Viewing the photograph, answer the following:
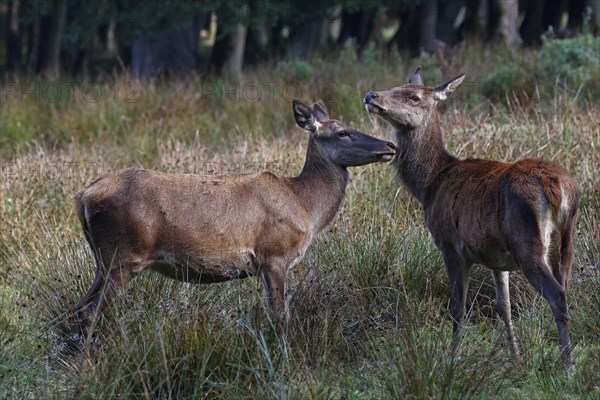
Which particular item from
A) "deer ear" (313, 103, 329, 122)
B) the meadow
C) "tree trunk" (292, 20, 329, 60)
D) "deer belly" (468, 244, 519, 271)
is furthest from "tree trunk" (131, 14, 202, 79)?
"deer belly" (468, 244, 519, 271)

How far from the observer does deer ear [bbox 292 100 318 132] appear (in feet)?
23.6

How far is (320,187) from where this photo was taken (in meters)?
7.19

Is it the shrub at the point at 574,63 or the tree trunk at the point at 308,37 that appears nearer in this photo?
the shrub at the point at 574,63

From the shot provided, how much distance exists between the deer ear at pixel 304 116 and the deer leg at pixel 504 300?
5.43ft

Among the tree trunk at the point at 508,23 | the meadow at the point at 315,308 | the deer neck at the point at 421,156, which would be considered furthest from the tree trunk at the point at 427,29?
the deer neck at the point at 421,156

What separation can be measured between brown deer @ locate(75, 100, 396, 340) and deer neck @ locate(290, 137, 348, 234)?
26 millimetres

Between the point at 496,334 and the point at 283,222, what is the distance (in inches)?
61.4

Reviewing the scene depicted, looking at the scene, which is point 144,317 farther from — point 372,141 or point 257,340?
point 372,141

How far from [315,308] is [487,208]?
1.25 m

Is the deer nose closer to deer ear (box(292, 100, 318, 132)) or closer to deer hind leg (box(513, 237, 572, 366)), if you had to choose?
deer ear (box(292, 100, 318, 132))

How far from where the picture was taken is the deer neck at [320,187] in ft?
23.2

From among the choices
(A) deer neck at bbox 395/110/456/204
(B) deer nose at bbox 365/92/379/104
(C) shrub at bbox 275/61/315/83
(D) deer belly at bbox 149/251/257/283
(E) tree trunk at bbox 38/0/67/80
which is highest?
(B) deer nose at bbox 365/92/379/104

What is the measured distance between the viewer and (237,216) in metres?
6.52

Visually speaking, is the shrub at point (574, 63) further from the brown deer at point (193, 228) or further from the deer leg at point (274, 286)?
the deer leg at point (274, 286)
